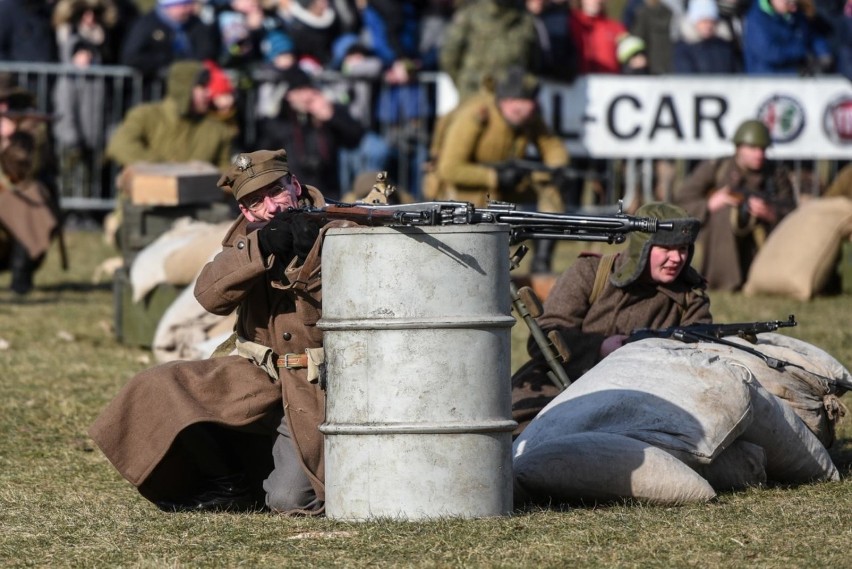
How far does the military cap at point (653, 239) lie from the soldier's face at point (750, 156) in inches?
274

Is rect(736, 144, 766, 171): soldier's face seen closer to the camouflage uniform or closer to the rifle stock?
the camouflage uniform

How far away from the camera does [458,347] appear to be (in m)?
5.97

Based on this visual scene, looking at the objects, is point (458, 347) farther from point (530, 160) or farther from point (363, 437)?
point (530, 160)

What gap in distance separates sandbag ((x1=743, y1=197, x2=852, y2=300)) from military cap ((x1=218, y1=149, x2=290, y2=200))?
8.37 m

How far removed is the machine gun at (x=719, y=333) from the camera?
24.9 ft

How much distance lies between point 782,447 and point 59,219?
30.5ft

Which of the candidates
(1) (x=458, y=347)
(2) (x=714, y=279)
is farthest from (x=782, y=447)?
(2) (x=714, y=279)

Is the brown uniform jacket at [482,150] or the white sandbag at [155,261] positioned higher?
the brown uniform jacket at [482,150]

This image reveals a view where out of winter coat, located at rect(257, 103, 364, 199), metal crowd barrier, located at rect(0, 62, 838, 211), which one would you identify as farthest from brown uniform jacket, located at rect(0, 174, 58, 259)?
metal crowd barrier, located at rect(0, 62, 838, 211)

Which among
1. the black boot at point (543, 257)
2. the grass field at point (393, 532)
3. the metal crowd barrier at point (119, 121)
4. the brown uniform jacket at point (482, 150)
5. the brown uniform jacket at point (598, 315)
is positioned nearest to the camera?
the grass field at point (393, 532)

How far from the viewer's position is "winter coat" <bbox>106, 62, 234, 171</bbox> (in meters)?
15.3

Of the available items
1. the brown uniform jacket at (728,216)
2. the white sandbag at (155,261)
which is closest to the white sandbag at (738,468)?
the white sandbag at (155,261)

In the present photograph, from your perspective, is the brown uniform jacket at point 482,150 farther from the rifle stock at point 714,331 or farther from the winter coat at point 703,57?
the rifle stock at point 714,331

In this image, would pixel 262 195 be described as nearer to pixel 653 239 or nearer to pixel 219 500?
pixel 219 500
